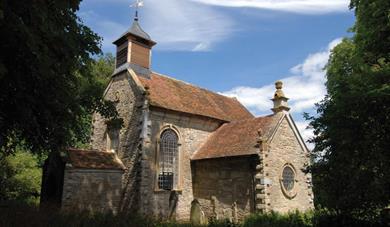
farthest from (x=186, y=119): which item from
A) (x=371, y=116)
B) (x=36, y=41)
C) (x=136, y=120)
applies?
(x=36, y=41)

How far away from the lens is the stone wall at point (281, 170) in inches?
668

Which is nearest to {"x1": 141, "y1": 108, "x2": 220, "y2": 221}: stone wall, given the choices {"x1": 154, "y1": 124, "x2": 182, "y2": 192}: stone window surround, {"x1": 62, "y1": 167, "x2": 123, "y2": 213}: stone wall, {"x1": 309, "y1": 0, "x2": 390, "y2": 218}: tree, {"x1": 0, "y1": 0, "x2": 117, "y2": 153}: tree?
{"x1": 154, "y1": 124, "x2": 182, "y2": 192}: stone window surround

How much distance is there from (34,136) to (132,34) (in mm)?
13185

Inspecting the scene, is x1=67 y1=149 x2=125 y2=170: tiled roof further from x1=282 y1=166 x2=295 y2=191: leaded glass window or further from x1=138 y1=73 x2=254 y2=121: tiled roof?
x1=282 y1=166 x2=295 y2=191: leaded glass window

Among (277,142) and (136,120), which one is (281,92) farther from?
(136,120)

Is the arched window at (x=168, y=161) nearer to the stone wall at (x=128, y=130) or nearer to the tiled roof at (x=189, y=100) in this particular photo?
the stone wall at (x=128, y=130)

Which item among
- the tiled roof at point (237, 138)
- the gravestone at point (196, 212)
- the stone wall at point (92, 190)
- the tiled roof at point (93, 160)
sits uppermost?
the tiled roof at point (237, 138)

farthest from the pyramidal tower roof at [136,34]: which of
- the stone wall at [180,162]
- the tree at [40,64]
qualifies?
the tree at [40,64]

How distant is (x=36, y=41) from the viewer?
7496 millimetres

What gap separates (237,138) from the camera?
64.2 feet

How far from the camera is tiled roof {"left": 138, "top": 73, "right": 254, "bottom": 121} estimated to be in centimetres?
2047

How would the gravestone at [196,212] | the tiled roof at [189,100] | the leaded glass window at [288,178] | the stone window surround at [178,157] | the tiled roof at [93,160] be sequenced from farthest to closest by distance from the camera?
the tiled roof at [189,100] < the gravestone at [196,212] < the stone window surround at [178,157] < the leaded glass window at [288,178] < the tiled roof at [93,160]

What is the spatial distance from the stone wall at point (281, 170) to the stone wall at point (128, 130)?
23.6 ft

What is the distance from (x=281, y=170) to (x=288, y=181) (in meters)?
1.09
